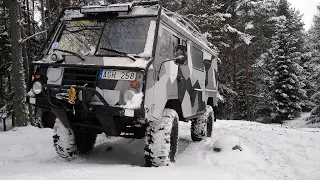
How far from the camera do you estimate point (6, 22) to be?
74.4ft

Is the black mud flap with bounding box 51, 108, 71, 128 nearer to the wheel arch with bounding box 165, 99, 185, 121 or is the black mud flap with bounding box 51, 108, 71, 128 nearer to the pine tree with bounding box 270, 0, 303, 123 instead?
the wheel arch with bounding box 165, 99, 185, 121

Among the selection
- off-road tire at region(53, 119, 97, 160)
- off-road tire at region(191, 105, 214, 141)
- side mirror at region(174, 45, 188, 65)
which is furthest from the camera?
off-road tire at region(191, 105, 214, 141)

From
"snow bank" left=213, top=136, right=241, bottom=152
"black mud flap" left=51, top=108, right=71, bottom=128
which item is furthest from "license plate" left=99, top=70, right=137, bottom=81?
"snow bank" left=213, top=136, right=241, bottom=152

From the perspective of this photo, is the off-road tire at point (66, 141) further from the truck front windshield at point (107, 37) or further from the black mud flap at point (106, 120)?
the truck front windshield at point (107, 37)

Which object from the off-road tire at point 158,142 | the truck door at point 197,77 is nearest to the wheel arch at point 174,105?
the off-road tire at point 158,142

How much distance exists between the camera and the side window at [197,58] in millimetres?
7646

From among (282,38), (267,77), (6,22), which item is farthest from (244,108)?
(6,22)

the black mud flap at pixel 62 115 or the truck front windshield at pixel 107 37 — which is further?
the truck front windshield at pixel 107 37

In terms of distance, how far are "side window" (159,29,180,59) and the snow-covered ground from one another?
6.40 feet

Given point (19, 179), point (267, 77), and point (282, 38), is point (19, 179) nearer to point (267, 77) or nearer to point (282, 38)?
point (282, 38)

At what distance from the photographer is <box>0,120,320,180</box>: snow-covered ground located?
442 centimetres

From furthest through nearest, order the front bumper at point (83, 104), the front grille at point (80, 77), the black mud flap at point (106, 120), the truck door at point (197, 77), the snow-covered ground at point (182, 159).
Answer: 1. the truck door at point (197, 77)
2. the front grille at point (80, 77)
3. the black mud flap at point (106, 120)
4. the front bumper at point (83, 104)
5. the snow-covered ground at point (182, 159)

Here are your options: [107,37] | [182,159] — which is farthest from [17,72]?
[182,159]

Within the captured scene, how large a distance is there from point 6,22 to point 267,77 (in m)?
21.5
